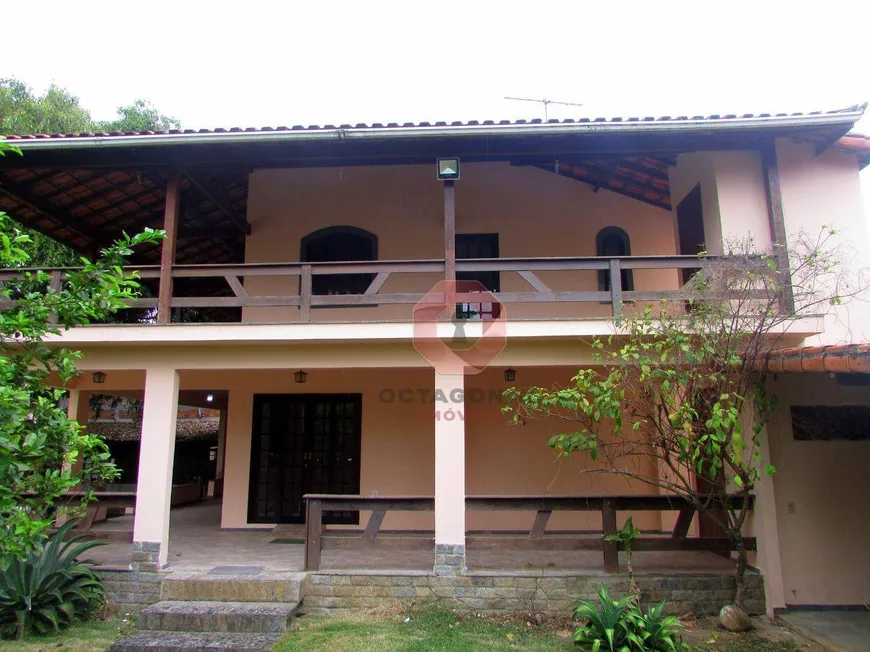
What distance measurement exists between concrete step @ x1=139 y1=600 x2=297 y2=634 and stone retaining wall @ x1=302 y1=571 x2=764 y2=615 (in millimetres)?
541

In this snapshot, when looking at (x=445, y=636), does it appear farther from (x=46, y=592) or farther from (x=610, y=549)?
(x=46, y=592)

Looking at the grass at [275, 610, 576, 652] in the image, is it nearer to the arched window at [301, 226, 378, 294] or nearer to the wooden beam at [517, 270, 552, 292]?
the wooden beam at [517, 270, 552, 292]

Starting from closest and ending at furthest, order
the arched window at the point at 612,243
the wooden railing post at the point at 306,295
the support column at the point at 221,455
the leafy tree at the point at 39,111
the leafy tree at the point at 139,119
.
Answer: the wooden railing post at the point at 306,295
the arched window at the point at 612,243
the leafy tree at the point at 39,111
the support column at the point at 221,455
the leafy tree at the point at 139,119

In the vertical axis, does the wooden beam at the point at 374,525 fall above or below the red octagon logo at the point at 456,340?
below

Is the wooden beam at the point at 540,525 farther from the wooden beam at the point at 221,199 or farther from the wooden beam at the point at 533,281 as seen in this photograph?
the wooden beam at the point at 221,199

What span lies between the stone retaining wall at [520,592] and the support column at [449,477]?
23 centimetres

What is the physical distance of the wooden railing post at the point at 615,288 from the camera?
6764 mm

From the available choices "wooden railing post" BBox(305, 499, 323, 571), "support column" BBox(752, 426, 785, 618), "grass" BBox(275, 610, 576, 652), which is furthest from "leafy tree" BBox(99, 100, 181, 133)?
"support column" BBox(752, 426, 785, 618)

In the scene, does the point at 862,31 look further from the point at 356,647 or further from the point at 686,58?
the point at 356,647

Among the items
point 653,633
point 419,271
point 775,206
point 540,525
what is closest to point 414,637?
point 540,525

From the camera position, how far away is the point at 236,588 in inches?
252

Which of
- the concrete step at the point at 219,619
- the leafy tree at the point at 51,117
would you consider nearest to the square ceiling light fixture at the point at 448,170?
the concrete step at the point at 219,619

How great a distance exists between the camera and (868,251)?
7.09m

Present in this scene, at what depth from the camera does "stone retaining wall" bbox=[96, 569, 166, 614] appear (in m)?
A: 6.70
